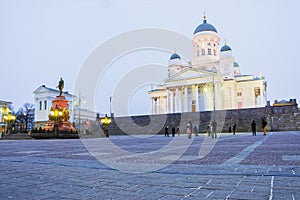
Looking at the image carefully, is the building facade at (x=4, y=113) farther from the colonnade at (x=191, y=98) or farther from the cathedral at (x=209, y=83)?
the colonnade at (x=191, y=98)

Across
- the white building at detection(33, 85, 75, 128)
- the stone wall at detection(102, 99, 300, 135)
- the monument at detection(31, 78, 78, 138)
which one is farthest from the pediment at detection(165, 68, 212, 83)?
the monument at detection(31, 78, 78, 138)

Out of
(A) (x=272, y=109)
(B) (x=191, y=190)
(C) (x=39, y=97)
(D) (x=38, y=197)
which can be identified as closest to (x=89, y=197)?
(D) (x=38, y=197)

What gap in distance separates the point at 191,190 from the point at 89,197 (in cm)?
109

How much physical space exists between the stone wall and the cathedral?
52.2 ft

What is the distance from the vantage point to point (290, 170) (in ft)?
12.4

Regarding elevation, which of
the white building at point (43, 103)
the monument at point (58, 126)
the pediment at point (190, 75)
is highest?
the pediment at point (190, 75)

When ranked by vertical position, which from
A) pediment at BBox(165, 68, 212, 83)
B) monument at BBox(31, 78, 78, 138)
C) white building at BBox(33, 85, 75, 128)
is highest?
pediment at BBox(165, 68, 212, 83)

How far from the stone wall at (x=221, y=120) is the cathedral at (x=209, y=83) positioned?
1591cm

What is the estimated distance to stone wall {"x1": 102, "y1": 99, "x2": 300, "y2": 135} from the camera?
33156mm

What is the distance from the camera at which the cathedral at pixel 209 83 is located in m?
55.8

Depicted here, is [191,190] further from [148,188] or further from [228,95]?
[228,95]

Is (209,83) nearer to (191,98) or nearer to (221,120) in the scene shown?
(191,98)

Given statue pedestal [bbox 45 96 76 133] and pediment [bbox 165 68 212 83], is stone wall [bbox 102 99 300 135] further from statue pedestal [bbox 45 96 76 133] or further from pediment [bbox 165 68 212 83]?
pediment [bbox 165 68 212 83]

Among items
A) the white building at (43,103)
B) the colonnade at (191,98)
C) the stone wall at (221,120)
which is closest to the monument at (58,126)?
the stone wall at (221,120)
